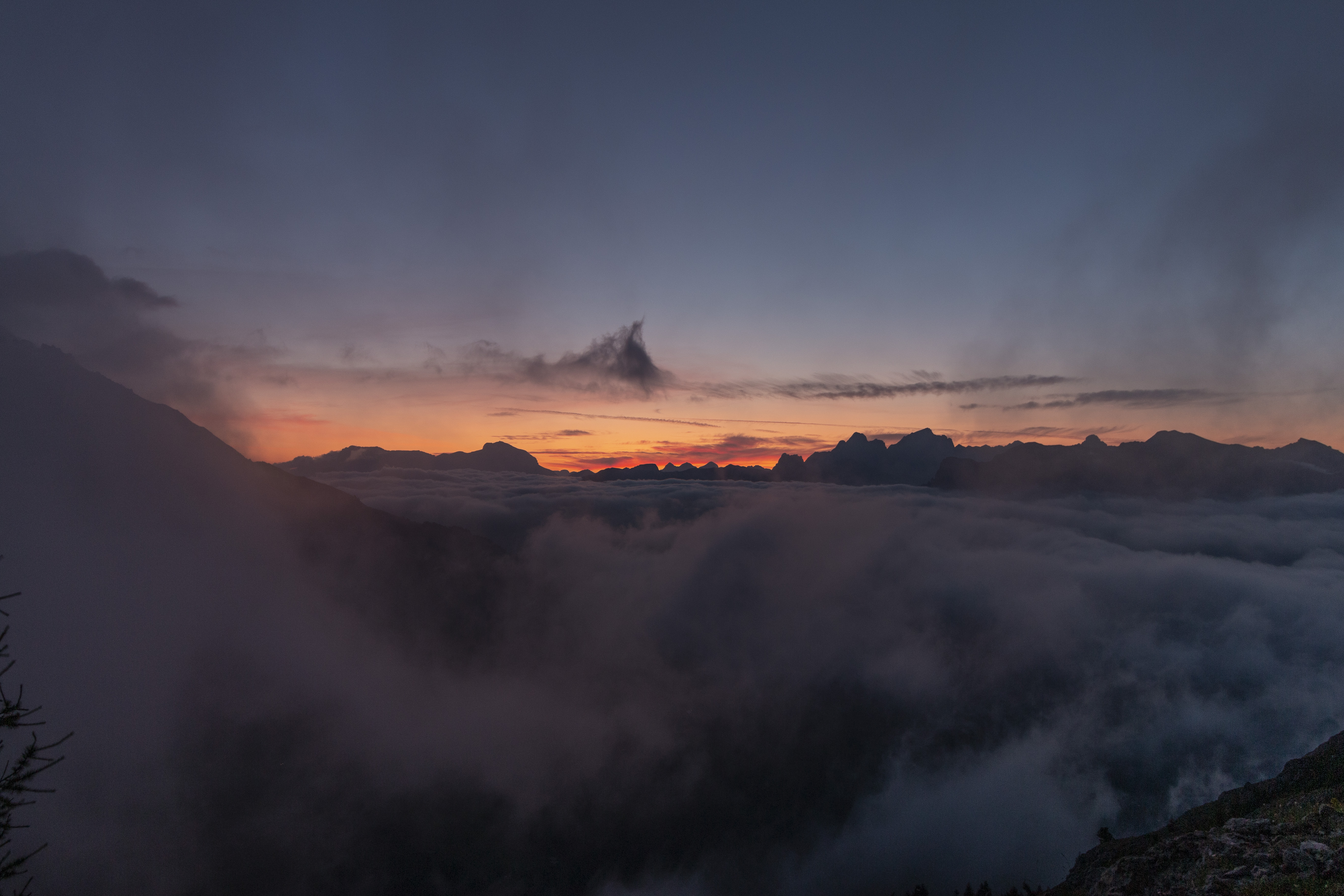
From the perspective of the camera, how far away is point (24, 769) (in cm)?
2456

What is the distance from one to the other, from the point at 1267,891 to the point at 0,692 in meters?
56.1

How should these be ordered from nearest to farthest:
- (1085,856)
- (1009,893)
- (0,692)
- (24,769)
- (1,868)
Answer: (0,692)
(1,868)
(24,769)
(1085,856)
(1009,893)

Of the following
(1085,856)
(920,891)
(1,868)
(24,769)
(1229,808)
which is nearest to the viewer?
(1,868)

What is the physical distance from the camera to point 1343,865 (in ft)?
88.7

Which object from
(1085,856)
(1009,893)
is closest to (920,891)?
(1009,893)

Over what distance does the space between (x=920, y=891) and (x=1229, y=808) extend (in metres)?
170

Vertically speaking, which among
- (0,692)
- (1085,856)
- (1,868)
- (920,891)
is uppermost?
(0,692)

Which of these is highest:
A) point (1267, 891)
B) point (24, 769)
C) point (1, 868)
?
point (24, 769)

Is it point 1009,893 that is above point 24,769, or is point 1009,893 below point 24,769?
below

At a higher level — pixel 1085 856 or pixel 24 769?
pixel 24 769

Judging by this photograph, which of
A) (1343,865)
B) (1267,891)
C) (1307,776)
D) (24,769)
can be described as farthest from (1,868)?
(1307,776)

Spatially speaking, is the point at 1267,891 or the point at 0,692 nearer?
the point at 0,692

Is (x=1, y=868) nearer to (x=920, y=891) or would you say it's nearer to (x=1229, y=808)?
(x=1229, y=808)

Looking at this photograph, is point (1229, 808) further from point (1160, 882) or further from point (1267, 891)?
point (1267, 891)
